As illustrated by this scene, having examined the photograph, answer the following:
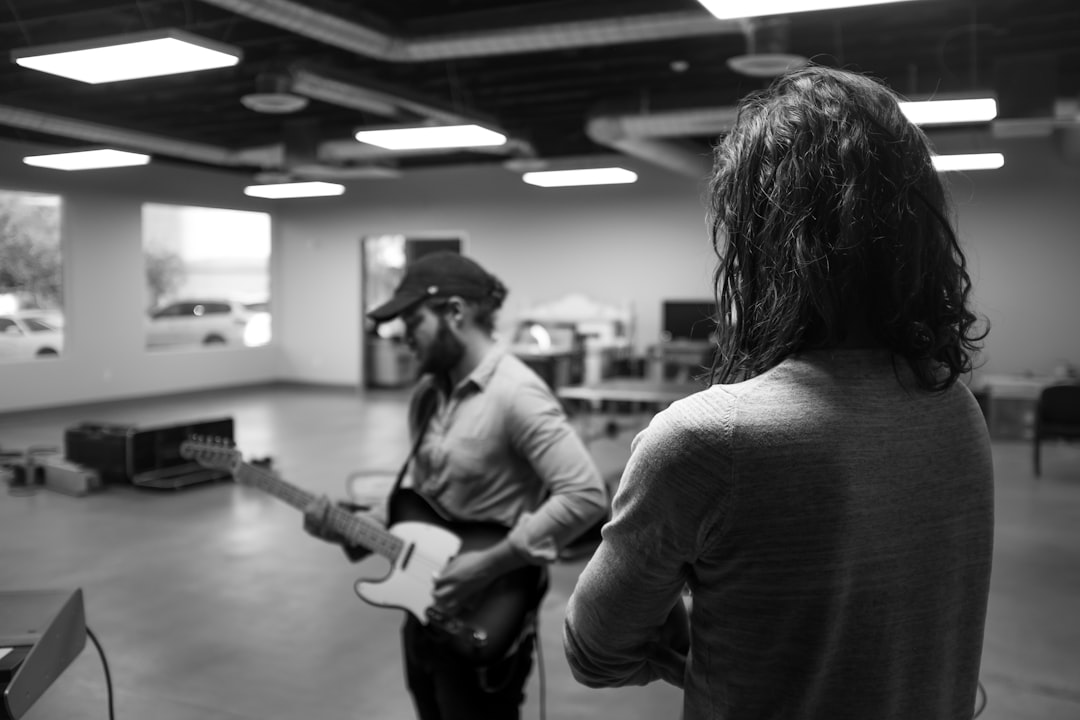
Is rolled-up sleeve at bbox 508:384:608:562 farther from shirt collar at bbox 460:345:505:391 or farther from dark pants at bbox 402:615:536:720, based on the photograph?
dark pants at bbox 402:615:536:720

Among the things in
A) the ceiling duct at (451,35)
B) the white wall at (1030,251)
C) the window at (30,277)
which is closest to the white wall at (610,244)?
the white wall at (1030,251)

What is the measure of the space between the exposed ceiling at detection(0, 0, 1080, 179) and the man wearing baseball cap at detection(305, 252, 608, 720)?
122 inches

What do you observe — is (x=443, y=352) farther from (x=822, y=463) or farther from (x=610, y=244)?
(x=610, y=244)

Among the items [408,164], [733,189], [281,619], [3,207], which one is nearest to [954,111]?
[281,619]

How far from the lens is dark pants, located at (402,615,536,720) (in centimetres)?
210

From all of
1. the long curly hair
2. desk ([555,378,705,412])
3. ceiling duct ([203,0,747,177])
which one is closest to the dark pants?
the long curly hair

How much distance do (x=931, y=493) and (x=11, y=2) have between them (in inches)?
273

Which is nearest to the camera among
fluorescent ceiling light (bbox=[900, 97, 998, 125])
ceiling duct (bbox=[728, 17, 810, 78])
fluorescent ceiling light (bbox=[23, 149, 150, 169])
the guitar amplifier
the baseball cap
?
the baseball cap

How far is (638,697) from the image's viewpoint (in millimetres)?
3527

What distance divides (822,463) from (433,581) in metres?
1.55

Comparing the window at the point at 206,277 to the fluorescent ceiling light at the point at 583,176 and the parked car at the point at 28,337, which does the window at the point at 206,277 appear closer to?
the parked car at the point at 28,337

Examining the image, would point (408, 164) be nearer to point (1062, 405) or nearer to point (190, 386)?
point (190, 386)

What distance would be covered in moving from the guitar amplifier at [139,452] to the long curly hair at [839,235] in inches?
279

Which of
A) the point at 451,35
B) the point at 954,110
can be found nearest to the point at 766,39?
the point at 954,110
